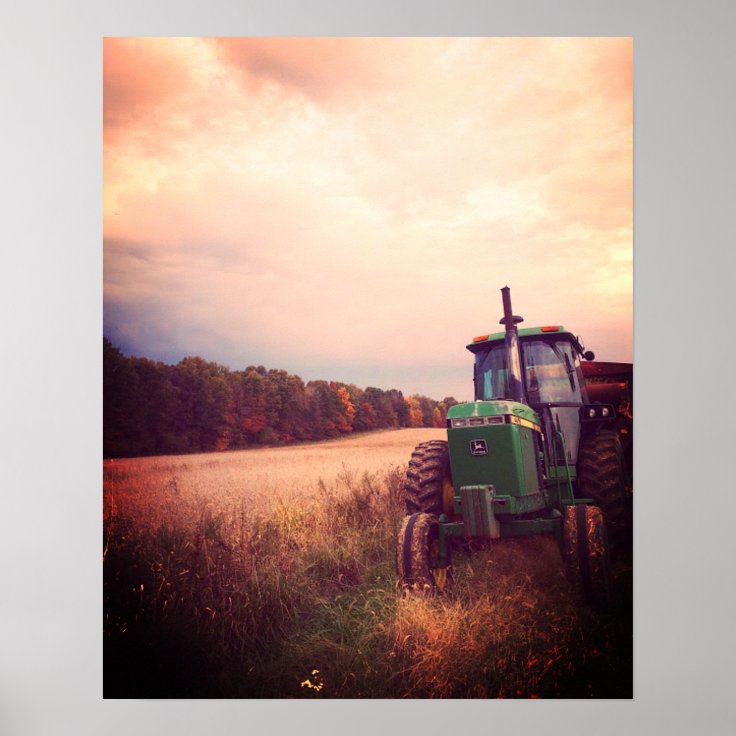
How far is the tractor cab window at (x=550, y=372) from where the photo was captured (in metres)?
3.29

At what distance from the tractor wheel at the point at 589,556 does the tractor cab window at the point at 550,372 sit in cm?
53

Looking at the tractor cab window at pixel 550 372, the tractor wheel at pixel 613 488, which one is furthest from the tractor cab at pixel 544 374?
the tractor wheel at pixel 613 488

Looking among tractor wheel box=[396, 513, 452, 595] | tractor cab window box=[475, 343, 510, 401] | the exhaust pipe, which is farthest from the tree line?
tractor wheel box=[396, 513, 452, 595]

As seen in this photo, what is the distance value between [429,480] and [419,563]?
0.37 metres

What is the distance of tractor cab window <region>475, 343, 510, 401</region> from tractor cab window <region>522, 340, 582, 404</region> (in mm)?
106

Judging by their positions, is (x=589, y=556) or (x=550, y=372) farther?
(x=550, y=372)

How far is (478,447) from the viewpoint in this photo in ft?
10.6

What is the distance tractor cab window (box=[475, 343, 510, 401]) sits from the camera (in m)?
3.28

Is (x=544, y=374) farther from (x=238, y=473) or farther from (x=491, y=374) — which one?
(x=238, y=473)

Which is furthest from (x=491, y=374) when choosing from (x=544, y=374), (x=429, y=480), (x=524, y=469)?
(x=429, y=480)

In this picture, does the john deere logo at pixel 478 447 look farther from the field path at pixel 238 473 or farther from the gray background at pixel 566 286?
the gray background at pixel 566 286

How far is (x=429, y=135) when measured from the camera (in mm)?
3311
